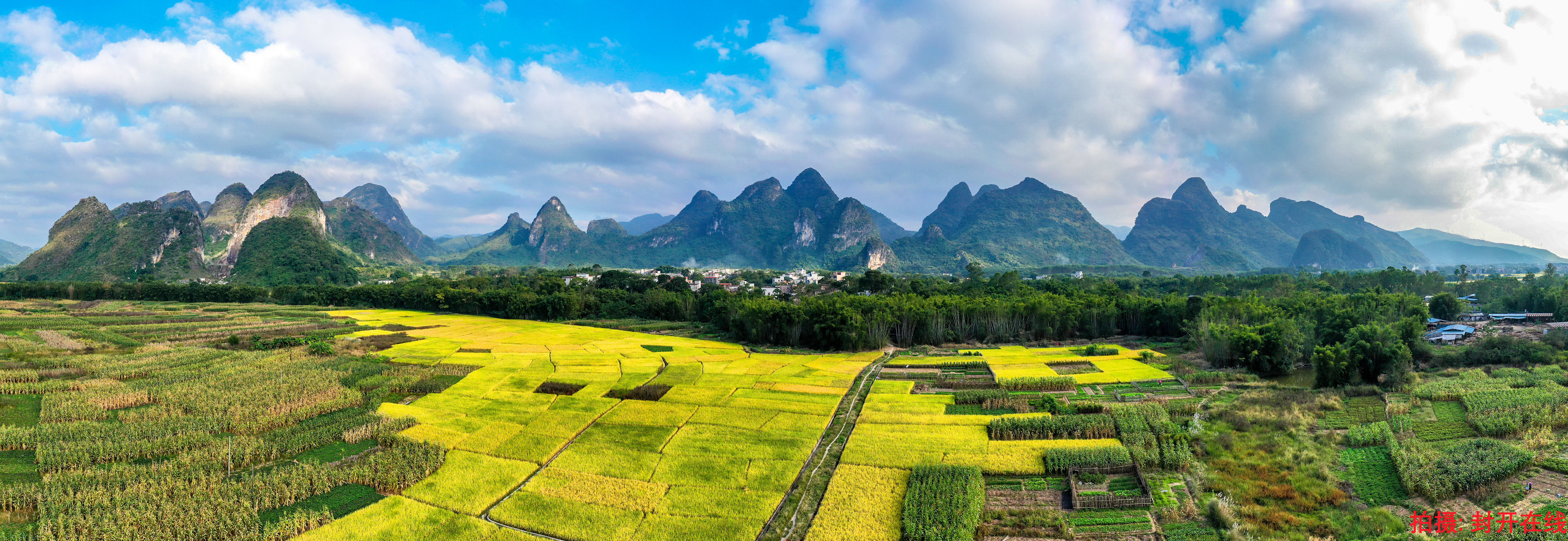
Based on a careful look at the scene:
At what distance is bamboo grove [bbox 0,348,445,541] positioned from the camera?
46.6 ft

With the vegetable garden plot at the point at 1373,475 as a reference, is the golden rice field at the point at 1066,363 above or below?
above

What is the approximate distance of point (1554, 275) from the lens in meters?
87.8

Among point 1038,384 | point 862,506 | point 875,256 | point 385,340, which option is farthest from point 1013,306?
point 875,256

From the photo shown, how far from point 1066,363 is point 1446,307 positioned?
4575cm

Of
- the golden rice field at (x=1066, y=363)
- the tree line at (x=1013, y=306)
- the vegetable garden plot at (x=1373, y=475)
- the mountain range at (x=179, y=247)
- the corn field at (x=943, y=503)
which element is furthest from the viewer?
the mountain range at (x=179, y=247)

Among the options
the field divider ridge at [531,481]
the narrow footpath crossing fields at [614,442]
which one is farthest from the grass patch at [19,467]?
the field divider ridge at [531,481]

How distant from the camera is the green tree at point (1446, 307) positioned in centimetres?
5328

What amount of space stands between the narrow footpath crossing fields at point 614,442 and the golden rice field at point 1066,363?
9.03 m

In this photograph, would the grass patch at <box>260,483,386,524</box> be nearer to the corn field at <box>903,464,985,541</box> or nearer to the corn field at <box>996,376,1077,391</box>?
the corn field at <box>903,464,985,541</box>

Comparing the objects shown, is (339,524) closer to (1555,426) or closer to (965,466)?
(965,466)

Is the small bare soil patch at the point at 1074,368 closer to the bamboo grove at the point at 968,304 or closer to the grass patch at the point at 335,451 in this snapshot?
the bamboo grove at the point at 968,304

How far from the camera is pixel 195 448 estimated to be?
758 inches

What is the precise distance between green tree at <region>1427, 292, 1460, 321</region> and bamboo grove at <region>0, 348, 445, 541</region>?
259ft

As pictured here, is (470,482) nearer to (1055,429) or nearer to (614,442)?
(614,442)
